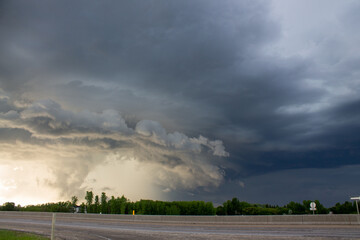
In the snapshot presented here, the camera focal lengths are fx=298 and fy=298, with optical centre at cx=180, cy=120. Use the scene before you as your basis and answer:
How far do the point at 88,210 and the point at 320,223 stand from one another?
120 meters

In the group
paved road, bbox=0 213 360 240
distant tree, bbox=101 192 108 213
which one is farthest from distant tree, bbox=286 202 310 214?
paved road, bbox=0 213 360 240

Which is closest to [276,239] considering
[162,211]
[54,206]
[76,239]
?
[76,239]

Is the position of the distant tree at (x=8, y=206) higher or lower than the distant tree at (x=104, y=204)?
lower

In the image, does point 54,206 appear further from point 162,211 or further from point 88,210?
point 162,211

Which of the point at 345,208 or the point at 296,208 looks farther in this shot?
the point at 296,208

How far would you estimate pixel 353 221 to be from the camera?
96.7 feet

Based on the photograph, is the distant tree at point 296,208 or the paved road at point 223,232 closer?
the paved road at point 223,232

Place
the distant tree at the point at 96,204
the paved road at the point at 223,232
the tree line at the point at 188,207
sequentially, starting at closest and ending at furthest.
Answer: the paved road at the point at 223,232, the tree line at the point at 188,207, the distant tree at the point at 96,204

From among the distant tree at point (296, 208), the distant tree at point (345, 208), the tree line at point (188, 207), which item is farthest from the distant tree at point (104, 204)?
the distant tree at point (345, 208)

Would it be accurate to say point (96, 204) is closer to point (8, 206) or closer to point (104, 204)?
point (104, 204)

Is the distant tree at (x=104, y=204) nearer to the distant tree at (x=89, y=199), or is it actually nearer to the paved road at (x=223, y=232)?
the distant tree at (x=89, y=199)

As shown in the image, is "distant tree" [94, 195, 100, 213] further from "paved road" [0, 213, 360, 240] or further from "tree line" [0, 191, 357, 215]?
"paved road" [0, 213, 360, 240]

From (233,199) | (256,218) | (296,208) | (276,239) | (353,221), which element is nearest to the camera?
(276,239)

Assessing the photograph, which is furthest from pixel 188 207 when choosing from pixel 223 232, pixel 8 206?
pixel 8 206
